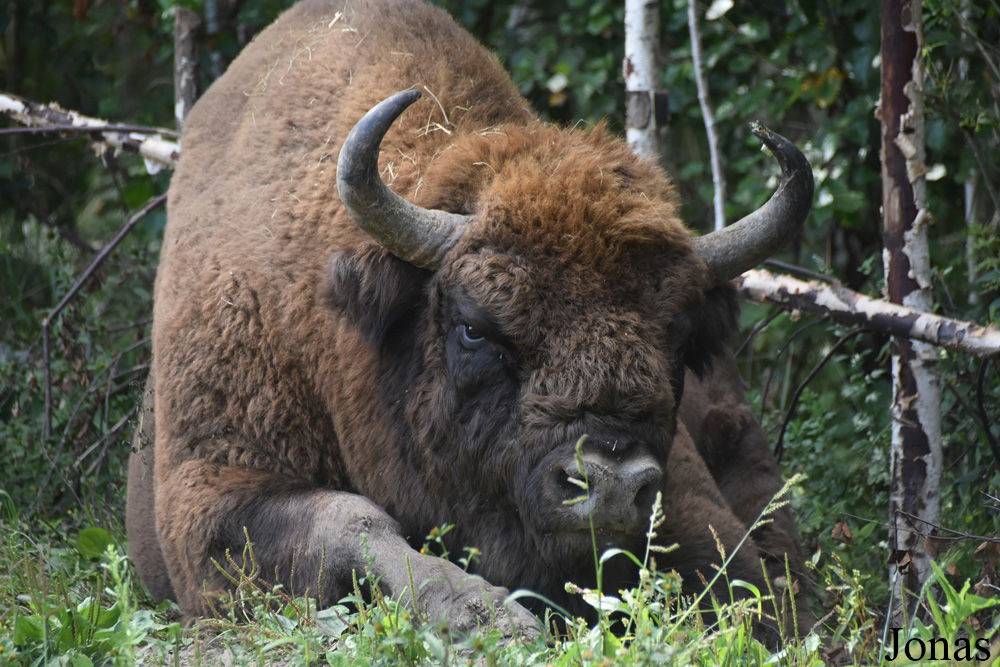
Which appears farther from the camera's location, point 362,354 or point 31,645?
point 362,354

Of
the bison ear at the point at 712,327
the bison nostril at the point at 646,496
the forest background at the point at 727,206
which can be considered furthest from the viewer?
the forest background at the point at 727,206

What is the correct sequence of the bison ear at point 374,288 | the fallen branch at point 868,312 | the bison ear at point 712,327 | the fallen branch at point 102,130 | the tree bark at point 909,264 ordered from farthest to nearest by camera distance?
the fallen branch at point 102,130
the tree bark at point 909,264
the fallen branch at point 868,312
the bison ear at point 712,327
the bison ear at point 374,288

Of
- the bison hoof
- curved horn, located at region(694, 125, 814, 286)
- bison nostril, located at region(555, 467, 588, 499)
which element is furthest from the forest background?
the bison hoof

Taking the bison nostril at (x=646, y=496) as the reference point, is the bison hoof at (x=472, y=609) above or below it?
below

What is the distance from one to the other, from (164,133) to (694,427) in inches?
125

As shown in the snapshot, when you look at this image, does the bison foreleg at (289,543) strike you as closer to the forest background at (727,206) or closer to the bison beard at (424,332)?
the bison beard at (424,332)

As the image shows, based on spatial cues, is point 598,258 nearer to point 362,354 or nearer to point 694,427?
point 362,354

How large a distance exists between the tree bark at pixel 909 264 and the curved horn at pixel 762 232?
97 cm

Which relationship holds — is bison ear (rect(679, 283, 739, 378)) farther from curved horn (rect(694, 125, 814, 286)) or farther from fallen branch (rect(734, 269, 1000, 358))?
fallen branch (rect(734, 269, 1000, 358))

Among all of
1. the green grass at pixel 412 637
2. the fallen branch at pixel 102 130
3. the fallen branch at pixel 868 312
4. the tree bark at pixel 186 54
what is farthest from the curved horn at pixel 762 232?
the tree bark at pixel 186 54

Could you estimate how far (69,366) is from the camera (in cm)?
555

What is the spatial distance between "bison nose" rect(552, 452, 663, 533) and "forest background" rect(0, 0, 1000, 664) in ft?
3.84

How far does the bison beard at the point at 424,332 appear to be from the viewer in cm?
301

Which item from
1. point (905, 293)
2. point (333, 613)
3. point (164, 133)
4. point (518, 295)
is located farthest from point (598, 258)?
point (164, 133)
